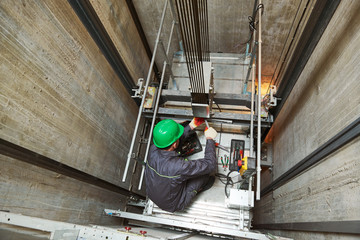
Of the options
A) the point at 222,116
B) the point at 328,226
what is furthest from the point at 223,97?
the point at 328,226

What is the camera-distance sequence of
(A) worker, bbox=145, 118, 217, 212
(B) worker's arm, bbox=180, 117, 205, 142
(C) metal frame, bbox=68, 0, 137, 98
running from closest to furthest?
1. (C) metal frame, bbox=68, 0, 137, 98
2. (A) worker, bbox=145, 118, 217, 212
3. (B) worker's arm, bbox=180, 117, 205, 142

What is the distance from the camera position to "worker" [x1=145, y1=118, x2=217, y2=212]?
205 centimetres

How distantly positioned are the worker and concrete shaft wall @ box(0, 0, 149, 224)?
1.67 feet

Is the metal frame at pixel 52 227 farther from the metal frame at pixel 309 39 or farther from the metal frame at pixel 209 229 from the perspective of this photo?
the metal frame at pixel 309 39

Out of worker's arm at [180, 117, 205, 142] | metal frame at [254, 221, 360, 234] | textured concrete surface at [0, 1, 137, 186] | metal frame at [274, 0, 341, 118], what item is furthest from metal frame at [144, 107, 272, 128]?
metal frame at [254, 221, 360, 234]

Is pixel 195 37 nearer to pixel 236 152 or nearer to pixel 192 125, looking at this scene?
pixel 192 125

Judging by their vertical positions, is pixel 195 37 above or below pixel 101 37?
below

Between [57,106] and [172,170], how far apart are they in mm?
1033

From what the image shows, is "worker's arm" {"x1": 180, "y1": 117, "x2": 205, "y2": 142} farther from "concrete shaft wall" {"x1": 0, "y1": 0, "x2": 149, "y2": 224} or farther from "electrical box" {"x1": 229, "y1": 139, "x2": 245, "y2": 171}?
"concrete shaft wall" {"x1": 0, "y1": 0, "x2": 149, "y2": 224}

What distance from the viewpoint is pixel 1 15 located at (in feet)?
3.72

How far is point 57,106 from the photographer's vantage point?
5.25 ft

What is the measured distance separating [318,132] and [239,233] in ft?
3.22

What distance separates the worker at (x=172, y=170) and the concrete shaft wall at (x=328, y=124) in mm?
763

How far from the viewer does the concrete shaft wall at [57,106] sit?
1.24 m
